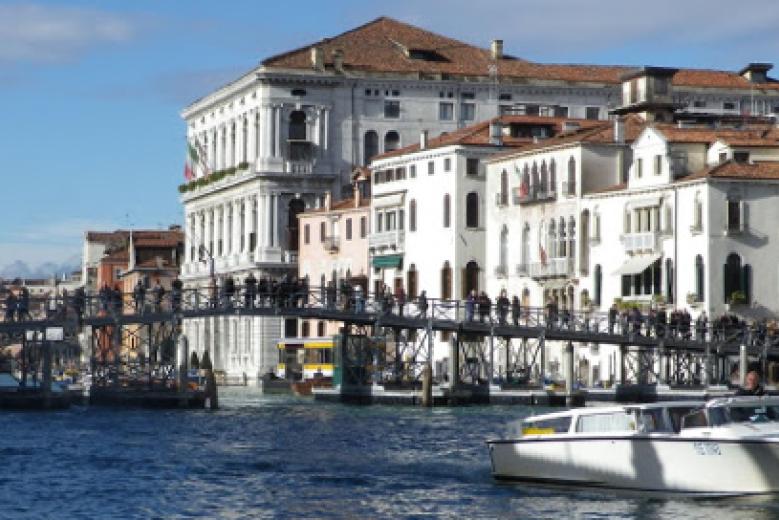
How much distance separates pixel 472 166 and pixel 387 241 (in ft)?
22.5

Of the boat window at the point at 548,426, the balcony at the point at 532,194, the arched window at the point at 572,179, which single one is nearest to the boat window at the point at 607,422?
the boat window at the point at 548,426

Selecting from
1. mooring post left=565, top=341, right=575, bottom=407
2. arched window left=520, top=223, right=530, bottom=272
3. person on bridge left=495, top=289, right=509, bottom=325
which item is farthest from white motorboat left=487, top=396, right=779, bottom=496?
arched window left=520, top=223, right=530, bottom=272

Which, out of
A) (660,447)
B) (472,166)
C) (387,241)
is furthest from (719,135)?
(660,447)

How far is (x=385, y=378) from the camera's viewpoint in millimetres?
77688

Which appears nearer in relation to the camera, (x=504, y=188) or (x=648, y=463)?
(x=648, y=463)

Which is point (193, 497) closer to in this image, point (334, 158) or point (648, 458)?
point (648, 458)

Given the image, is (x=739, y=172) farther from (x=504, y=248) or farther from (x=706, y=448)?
(x=706, y=448)

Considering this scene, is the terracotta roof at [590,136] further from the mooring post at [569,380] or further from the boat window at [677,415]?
the boat window at [677,415]

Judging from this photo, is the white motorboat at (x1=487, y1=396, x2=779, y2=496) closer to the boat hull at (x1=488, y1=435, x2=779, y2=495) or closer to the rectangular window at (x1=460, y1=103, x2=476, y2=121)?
the boat hull at (x1=488, y1=435, x2=779, y2=495)

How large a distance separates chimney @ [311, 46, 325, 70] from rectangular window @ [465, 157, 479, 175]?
20455mm

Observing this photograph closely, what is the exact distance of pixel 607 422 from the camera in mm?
38906

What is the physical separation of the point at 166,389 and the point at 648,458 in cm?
3469

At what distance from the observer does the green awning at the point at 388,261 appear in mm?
97688

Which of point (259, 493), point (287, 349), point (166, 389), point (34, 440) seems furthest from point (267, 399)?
point (259, 493)
